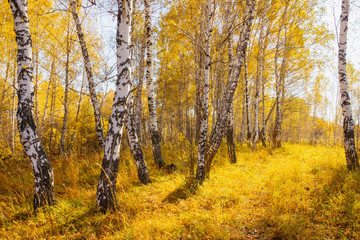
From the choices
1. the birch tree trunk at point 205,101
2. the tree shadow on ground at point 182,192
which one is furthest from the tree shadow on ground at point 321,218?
the birch tree trunk at point 205,101

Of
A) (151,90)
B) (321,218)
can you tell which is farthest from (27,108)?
(321,218)

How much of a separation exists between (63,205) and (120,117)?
208 centimetres

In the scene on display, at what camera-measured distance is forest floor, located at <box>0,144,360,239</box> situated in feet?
7.95

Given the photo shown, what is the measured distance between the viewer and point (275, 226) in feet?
8.43

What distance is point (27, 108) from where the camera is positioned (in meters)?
3.02

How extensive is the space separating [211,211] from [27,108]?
154 inches

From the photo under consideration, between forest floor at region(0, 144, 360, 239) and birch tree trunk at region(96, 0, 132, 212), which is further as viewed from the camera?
birch tree trunk at region(96, 0, 132, 212)

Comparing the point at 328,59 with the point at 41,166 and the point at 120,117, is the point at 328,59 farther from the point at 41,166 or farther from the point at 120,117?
the point at 41,166

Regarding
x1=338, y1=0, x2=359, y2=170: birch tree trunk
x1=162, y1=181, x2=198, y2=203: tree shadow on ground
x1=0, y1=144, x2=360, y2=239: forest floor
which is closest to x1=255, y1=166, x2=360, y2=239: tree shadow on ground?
x1=0, y1=144, x2=360, y2=239: forest floor

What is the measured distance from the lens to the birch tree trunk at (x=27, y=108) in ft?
9.82

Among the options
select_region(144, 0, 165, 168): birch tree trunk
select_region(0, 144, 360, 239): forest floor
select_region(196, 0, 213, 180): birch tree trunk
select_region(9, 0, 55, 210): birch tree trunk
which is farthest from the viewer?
select_region(144, 0, 165, 168): birch tree trunk

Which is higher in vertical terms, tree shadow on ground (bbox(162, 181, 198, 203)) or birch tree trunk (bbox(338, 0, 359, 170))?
birch tree trunk (bbox(338, 0, 359, 170))

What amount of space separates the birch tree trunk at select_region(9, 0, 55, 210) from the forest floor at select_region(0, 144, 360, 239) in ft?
1.63

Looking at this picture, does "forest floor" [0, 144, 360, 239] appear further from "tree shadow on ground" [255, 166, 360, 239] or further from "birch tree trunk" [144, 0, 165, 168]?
"birch tree trunk" [144, 0, 165, 168]
